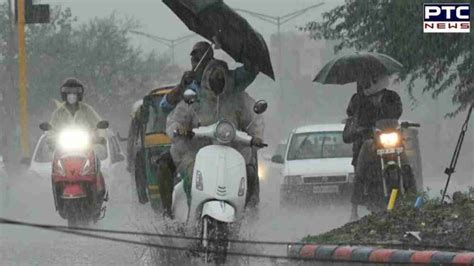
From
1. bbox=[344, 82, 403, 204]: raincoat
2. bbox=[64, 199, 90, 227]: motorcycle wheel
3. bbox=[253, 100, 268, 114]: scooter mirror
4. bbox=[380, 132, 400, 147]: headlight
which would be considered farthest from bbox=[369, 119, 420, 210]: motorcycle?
bbox=[253, 100, 268, 114]: scooter mirror

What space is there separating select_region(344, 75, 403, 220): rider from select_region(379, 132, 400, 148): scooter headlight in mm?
283

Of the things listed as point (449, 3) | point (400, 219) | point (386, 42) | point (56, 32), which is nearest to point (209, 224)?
point (400, 219)

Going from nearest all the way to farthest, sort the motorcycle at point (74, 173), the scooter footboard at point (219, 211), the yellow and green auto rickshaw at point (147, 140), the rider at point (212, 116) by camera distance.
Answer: the scooter footboard at point (219, 211)
the rider at point (212, 116)
the motorcycle at point (74, 173)
the yellow and green auto rickshaw at point (147, 140)

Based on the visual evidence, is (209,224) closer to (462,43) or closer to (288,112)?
(462,43)

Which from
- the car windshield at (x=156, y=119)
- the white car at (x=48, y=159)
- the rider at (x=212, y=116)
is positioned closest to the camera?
the rider at (x=212, y=116)

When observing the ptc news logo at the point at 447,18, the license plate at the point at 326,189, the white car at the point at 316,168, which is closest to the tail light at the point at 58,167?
the ptc news logo at the point at 447,18

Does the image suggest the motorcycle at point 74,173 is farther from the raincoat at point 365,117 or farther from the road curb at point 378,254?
the road curb at point 378,254

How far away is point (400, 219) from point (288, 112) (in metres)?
88.8

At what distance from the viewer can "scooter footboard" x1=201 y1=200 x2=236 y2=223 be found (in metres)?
10.7

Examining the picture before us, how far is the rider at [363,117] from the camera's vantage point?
16.0 meters

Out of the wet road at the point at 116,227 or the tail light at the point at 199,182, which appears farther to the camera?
the wet road at the point at 116,227

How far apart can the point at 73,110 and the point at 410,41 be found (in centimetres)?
429

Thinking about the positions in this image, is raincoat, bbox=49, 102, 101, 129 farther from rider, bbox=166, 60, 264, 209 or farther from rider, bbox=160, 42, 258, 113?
rider, bbox=166, 60, 264, 209

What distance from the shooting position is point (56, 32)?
63094mm
